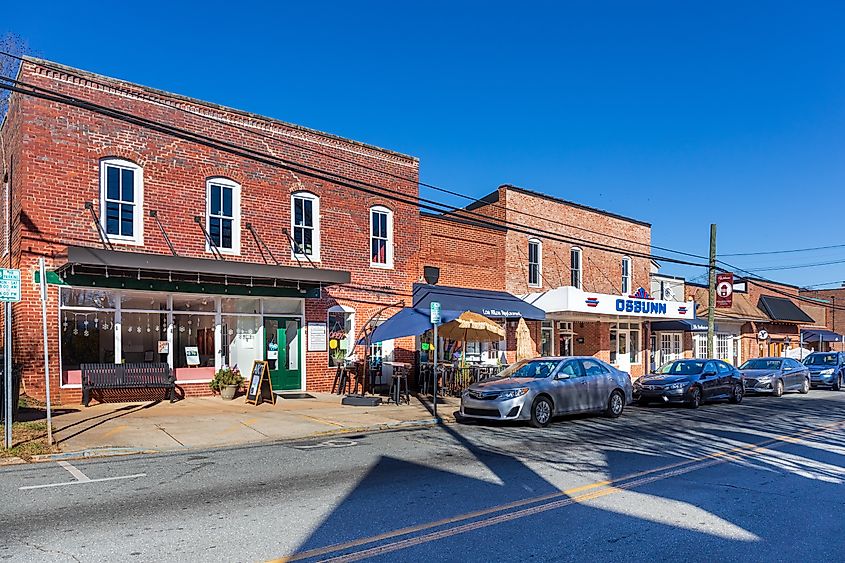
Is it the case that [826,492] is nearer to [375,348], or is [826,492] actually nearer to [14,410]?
[14,410]

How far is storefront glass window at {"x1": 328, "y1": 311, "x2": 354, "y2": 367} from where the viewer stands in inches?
798

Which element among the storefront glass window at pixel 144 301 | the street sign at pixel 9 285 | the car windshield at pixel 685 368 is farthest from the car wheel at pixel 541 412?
the storefront glass window at pixel 144 301

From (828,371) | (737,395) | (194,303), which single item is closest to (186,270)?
Answer: (194,303)

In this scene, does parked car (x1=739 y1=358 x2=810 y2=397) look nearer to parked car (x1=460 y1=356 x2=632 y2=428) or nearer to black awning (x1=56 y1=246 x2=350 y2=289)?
parked car (x1=460 y1=356 x2=632 y2=428)

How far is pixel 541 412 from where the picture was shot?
567 inches

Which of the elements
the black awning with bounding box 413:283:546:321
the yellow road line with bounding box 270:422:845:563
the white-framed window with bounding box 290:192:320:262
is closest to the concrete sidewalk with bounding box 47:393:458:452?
the black awning with bounding box 413:283:546:321

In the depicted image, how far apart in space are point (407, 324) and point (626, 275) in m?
16.1

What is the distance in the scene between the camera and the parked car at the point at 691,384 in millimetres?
19141

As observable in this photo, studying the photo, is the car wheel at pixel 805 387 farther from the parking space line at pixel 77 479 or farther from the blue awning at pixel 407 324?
the parking space line at pixel 77 479

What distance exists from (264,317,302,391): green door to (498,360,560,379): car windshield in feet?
21.6

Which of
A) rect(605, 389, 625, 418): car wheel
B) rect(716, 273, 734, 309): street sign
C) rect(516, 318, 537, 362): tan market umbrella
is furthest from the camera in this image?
rect(716, 273, 734, 309): street sign

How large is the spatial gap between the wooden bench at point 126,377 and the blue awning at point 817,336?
141 feet

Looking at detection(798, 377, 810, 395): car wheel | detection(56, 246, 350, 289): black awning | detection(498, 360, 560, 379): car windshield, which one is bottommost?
detection(798, 377, 810, 395): car wheel

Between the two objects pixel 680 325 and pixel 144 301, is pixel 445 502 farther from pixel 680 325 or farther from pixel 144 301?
pixel 680 325
